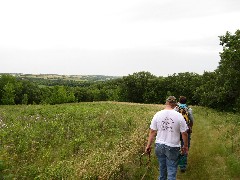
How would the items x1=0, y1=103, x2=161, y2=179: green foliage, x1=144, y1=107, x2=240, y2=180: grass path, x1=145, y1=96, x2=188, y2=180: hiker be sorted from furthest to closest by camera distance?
1. x1=144, y1=107, x2=240, y2=180: grass path
2. x1=0, y1=103, x2=161, y2=179: green foliage
3. x1=145, y1=96, x2=188, y2=180: hiker

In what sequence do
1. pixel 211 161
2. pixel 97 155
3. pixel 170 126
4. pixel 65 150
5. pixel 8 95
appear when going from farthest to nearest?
pixel 8 95 < pixel 65 150 < pixel 211 161 < pixel 97 155 < pixel 170 126

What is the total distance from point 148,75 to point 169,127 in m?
79.6

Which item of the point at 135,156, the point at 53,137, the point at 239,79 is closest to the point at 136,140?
the point at 135,156

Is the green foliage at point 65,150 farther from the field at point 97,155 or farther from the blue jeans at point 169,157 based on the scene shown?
the blue jeans at point 169,157

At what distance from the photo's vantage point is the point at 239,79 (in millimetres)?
30719

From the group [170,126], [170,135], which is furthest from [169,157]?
[170,126]

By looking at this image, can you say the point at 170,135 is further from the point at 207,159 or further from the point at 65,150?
the point at 65,150

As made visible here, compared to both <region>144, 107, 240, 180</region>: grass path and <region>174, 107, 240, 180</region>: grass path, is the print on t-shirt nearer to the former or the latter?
<region>144, 107, 240, 180</region>: grass path

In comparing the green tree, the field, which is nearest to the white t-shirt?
the field

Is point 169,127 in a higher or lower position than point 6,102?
higher

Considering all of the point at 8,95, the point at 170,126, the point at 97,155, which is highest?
the point at 170,126

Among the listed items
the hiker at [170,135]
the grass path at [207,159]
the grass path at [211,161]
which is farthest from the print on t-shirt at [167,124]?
the grass path at [207,159]

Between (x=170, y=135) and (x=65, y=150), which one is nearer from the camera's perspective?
(x=170, y=135)

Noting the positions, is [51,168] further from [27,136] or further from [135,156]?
[27,136]
